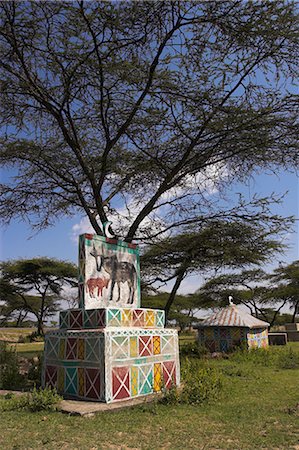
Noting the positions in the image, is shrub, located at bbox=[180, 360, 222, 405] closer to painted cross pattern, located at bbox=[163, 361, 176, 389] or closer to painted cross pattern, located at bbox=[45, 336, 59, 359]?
painted cross pattern, located at bbox=[163, 361, 176, 389]

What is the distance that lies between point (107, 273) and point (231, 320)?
10.3 meters

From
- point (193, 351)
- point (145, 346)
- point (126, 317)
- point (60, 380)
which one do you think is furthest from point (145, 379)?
point (193, 351)

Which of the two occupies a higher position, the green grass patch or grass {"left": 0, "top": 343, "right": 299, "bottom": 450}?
the green grass patch

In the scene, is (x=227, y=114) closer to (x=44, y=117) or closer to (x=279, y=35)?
(x=279, y=35)

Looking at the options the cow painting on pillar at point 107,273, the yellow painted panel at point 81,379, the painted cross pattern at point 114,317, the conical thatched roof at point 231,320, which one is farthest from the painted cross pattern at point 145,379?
the conical thatched roof at point 231,320

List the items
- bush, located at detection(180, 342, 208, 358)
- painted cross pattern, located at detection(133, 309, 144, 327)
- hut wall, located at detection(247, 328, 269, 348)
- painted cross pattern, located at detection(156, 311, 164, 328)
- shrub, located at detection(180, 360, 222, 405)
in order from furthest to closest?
hut wall, located at detection(247, 328, 269, 348) < bush, located at detection(180, 342, 208, 358) < painted cross pattern, located at detection(156, 311, 164, 328) < painted cross pattern, located at detection(133, 309, 144, 327) < shrub, located at detection(180, 360, 222, 405)

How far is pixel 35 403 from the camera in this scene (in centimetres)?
576

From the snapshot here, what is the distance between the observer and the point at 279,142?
8.71m

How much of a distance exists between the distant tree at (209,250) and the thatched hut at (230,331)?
15.9 feet

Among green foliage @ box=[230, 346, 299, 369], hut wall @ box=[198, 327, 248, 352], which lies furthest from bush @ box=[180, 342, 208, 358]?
hut wall @ box=[198, 327, 248, 352]

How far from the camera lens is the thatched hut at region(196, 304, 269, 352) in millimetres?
16188

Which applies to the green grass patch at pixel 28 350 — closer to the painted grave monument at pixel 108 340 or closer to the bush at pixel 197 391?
the painted grave monument at pixel 108 340

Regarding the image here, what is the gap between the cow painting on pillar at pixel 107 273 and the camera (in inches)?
277

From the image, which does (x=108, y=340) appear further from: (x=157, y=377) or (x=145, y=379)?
(x=157, y=377)
